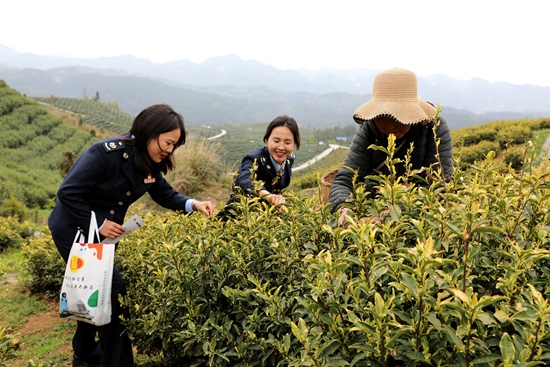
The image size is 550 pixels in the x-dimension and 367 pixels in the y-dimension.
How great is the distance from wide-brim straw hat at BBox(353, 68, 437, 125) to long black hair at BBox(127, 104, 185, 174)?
1129 millimetres

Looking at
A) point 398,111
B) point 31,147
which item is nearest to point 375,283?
point 398,111

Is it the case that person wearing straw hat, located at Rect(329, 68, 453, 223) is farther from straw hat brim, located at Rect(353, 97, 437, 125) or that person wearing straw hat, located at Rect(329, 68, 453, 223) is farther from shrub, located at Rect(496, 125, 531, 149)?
shrub, located at Rect(496, 125, 531, 149)

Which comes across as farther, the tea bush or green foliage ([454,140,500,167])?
green foliage ([454,140,500,167])

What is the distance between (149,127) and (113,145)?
0.83ft

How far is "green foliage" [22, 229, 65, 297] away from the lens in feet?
13.6

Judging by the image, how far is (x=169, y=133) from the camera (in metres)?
2.31

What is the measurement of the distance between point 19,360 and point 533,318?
3.62m

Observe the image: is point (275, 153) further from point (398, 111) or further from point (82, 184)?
point (82, 184)

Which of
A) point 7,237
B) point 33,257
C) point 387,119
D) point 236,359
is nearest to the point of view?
point 236,359

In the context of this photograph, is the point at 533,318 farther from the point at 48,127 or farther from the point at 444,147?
the point at 48,127

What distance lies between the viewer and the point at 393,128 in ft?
7.54

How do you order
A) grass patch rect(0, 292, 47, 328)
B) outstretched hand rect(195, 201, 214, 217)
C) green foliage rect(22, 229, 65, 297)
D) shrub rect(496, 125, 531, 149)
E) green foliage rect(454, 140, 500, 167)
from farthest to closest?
shrub rect(496, 125, 531, 149) → green foliage rect(454, 140, 500, 167) → green foliage rect(22, 229, 65, 297) → grass patch rect(0, 292, 47, 328) → outstretched hand rect(195, 201, 214, 217)

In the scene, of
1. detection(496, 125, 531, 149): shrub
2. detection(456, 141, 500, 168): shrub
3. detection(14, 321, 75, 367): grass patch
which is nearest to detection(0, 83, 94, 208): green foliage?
detection(14, 321, 75, 367): grass patch

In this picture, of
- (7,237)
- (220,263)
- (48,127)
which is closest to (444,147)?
(220,263)
